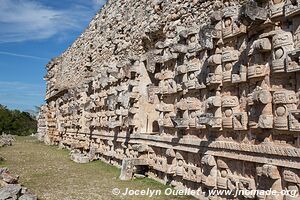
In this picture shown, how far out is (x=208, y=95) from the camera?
21.3 ft

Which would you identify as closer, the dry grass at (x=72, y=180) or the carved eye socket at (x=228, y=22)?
the carved eye socket at (x=228, y=22)

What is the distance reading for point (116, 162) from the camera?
1129 centimetres

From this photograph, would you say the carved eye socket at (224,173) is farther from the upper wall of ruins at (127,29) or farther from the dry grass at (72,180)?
the upper wall of ruins at (127,29)

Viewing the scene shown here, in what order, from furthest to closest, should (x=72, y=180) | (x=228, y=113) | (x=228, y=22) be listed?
(x=72, y=180) → (x=228, y=22) → (x=228, y=113)

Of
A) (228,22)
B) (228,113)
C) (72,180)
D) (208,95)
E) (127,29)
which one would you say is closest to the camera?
(228,113)

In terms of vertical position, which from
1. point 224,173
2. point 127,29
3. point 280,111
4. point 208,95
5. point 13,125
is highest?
point 127,29

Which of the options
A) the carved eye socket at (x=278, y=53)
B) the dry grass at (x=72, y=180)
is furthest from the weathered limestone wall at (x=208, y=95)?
the dry grass at (x=72, y=180)

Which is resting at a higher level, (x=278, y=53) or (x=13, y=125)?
(x=13, y=125)

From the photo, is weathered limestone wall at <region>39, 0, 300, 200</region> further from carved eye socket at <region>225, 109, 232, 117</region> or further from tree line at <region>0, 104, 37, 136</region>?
tree line at <region>0, 104, 37, 136</region>

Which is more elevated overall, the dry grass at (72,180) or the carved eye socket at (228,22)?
the carved eye socket at (228,22)

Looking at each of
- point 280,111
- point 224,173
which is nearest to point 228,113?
point 224,173

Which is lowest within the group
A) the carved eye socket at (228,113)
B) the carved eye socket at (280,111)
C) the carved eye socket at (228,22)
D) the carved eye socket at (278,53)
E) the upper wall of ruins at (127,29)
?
the carved eye socket at (280,111)

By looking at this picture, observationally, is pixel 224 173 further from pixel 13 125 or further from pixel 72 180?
pixel 13 125

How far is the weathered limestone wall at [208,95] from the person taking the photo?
15.7ft
